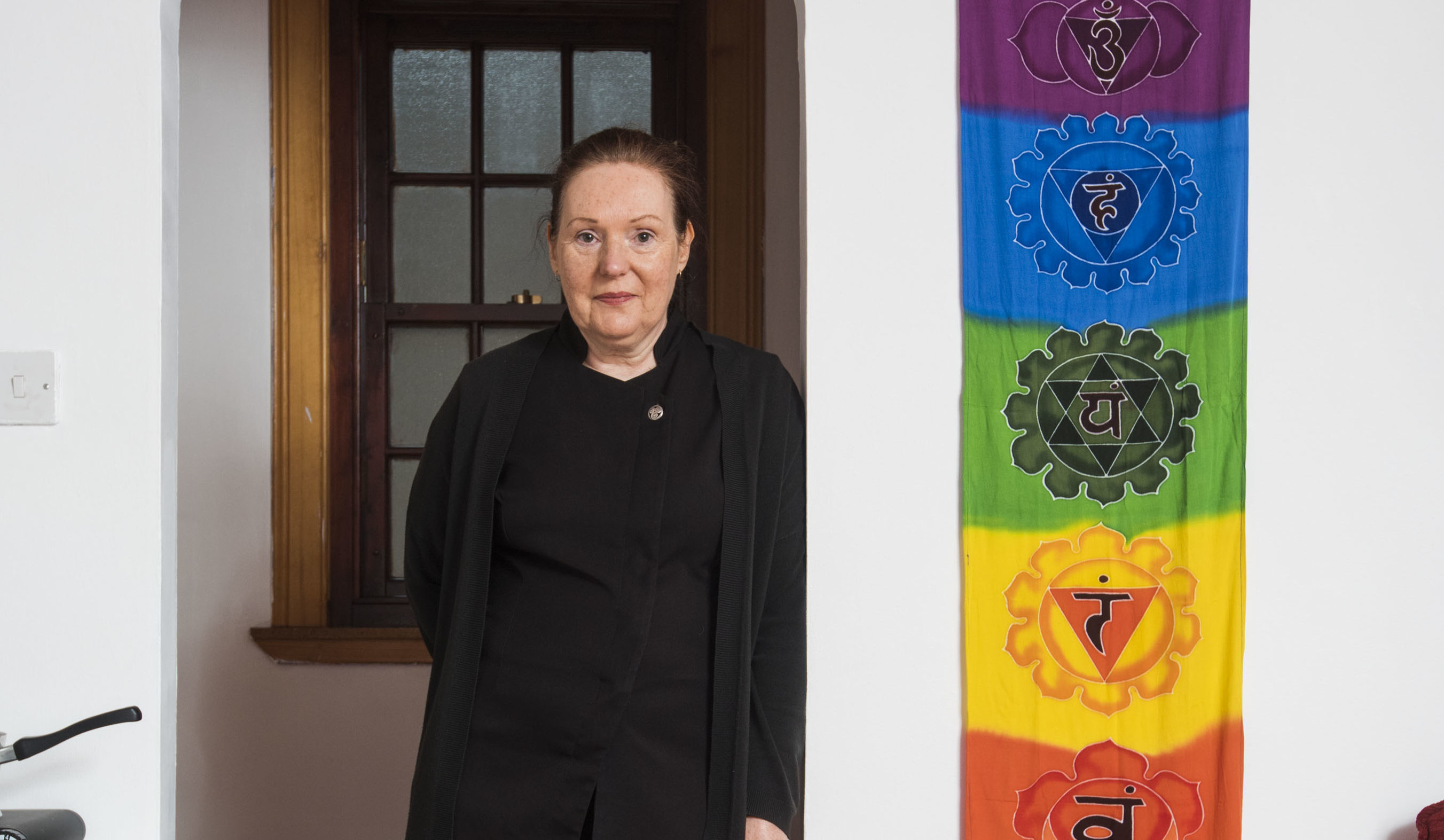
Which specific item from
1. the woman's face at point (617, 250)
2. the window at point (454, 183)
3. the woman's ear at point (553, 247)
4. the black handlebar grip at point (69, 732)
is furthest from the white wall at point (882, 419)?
the window at point (454, 183)

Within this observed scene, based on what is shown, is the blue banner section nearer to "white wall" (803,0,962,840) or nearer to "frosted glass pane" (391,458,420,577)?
"white wall" (803,0,962,840)

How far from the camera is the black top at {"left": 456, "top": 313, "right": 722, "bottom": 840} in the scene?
153 cm

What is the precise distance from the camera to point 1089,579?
175 cm

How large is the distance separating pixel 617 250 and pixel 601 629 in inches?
22.0

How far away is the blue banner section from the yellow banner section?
37 centimetres

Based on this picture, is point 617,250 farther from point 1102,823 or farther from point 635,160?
point 1102,823

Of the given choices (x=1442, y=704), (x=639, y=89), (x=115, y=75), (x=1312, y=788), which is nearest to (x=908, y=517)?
(x=1312, y=788)

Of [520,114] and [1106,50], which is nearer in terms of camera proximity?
[1106,50]

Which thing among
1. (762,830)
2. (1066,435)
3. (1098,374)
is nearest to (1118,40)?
(1098,374)

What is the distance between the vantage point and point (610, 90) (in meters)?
3.45

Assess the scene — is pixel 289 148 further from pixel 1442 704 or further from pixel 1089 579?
pixel 1442 704

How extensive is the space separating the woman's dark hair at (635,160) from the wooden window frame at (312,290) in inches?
61.4

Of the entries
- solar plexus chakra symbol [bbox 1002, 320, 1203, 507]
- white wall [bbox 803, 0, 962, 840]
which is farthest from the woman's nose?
solar plexus chakra symbol [bbox 1002, 320, 1203, 507]

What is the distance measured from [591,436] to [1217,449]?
102 centimetres
